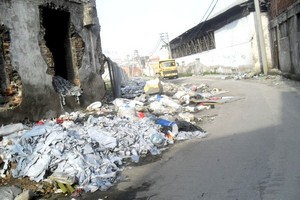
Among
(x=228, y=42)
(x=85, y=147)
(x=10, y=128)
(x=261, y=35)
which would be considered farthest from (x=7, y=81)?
(x=228, y=42)

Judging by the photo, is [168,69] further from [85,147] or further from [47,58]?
[85,147]

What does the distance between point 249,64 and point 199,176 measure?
21.9m

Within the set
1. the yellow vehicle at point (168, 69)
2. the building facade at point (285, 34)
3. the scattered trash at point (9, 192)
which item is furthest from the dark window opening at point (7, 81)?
the yellow vehicle at point (168, 69)

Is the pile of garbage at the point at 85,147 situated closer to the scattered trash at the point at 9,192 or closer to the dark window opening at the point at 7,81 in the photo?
the scattered trash at the point at 9,192

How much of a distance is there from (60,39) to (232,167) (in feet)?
27.8

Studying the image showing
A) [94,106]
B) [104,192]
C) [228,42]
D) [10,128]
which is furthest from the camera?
[228,42]

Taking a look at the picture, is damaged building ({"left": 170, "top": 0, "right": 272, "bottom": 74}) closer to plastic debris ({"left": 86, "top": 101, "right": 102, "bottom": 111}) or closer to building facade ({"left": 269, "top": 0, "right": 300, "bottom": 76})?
building facade ({"left": 269, "top": 0, "right": 300, "bottom": 76})

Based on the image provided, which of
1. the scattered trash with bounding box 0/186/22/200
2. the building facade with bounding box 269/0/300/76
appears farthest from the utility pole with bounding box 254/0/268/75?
the scattered trash with bounding box 0/186/22/200

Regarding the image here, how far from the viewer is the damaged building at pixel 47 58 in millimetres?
9109

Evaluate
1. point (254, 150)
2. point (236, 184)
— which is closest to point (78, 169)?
point (236, 184)

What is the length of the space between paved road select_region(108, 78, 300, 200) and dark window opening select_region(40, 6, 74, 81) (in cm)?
567

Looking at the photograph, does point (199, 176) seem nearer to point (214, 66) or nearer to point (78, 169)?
point (78, 169)

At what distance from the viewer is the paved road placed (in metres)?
4.65

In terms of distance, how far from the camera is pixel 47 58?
10.2 metres
